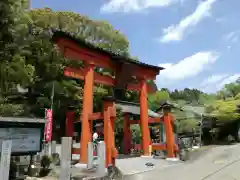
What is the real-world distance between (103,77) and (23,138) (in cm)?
1073

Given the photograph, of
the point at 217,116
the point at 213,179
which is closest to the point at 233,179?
the point at 213,179

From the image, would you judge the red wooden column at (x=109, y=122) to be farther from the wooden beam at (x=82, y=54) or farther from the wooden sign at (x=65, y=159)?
the wooden sign at (x=65, y=159)

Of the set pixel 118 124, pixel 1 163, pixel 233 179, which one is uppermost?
pixel 118 124

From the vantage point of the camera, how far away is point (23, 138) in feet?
38.6

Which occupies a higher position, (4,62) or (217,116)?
(4,62)

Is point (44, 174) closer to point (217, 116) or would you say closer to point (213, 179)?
point (213, 179)

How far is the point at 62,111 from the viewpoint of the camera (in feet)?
107

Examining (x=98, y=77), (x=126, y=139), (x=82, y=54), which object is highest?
(x=82, y=54)

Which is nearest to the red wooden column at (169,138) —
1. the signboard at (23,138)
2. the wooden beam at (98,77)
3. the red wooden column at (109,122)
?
the wooden beam at (98,77)

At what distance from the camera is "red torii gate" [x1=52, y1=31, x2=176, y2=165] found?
656 inches

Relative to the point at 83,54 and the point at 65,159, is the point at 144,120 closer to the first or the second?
the point at 83,54

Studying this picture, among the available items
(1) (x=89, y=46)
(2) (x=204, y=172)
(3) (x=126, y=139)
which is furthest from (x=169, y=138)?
(1) (x=89, y=46)

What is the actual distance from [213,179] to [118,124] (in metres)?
18.6

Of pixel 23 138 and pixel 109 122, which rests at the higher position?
pixel 109 122
